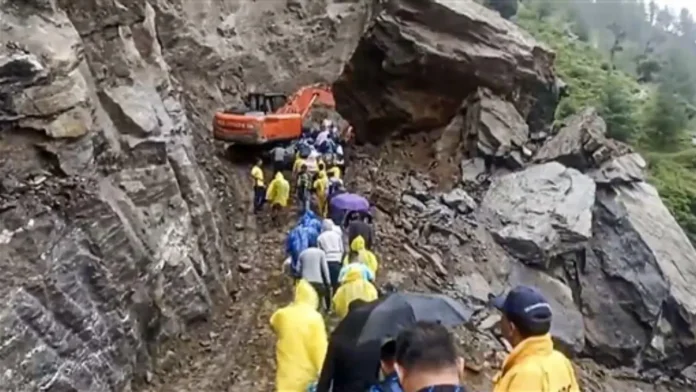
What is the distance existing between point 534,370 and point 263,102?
25.5 metres

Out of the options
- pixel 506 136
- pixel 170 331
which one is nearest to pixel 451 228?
pixel 506 136

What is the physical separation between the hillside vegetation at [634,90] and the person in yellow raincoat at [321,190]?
2012cm

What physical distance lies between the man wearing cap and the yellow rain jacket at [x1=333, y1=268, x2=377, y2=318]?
12.7ft

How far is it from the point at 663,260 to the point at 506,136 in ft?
16.3

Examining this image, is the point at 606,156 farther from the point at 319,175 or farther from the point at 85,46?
the point at 85,46

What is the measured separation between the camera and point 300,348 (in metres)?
6.07

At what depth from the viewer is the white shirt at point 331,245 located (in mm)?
10602

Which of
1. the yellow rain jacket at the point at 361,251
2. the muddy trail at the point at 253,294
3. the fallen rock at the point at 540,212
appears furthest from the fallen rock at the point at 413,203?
the yellow rain jacket at the point at 361,251

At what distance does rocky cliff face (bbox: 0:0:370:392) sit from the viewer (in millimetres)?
8992

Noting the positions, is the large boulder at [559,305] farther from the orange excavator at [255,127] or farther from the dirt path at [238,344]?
the orange excavator at [255,127]

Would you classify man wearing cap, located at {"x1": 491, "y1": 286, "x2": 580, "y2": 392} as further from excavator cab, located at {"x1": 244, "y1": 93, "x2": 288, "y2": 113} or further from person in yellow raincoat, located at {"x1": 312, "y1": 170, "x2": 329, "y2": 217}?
excavator cab, located at {"x1": 244, "y1": 93, "x2": 288, "y2": 113}

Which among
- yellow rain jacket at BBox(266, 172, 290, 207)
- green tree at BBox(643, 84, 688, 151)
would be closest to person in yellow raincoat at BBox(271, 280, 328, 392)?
yellow rain jacket at BBox(266, 172, 290, 207)

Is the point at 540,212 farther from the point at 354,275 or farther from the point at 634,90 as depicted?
the point at 634,90

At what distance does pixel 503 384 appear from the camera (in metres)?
4.26
